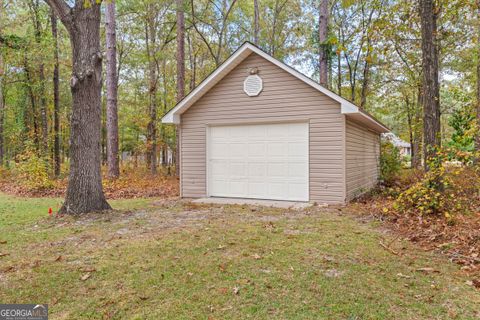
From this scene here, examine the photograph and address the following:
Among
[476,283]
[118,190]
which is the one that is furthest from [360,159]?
[118,190]

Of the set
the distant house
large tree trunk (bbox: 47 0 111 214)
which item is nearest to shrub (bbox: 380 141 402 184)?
the distant house

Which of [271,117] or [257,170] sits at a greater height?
[271,117]

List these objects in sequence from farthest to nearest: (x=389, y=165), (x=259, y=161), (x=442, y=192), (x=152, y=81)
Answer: (x=152, y=81) → (x=389, y=165) → (x=259, y=161) → (x=442, y=192)

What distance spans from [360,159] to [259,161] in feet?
11.0

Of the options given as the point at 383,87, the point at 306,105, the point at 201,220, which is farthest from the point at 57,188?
the point at 383,87

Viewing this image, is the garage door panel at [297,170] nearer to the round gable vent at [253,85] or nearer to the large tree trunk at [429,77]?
the round gable vent at [253,85]

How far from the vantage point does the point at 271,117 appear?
27.5ft

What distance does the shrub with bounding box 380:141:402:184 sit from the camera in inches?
531

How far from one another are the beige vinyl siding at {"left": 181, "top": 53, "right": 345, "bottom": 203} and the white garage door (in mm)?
234

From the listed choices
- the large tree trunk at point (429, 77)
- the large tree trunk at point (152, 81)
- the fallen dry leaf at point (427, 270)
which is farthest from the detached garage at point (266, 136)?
the large tree trunk at point (152, 81)

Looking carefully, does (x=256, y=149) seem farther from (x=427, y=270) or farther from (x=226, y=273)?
(x=427, y=270)

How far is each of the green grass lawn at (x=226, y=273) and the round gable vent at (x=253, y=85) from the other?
4.07 meters

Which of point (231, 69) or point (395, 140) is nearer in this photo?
point (231, 69)

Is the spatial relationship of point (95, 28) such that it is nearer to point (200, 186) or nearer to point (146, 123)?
point (200, 186)
